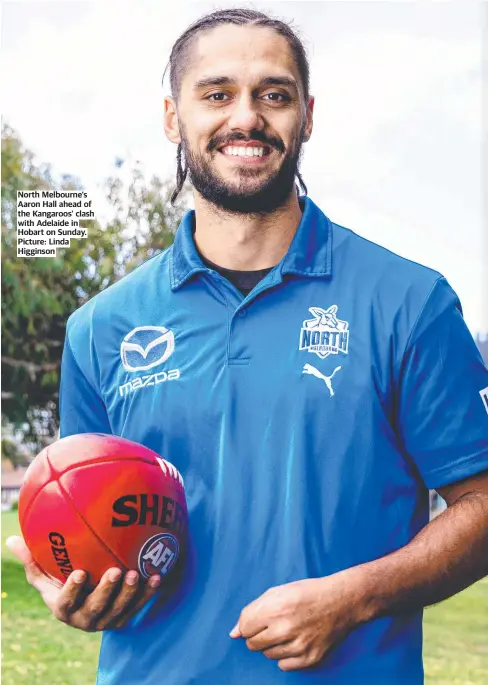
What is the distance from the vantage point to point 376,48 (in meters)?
3.21

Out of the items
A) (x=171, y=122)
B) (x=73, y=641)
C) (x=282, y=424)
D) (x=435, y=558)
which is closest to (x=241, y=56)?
(x=171, y=122)

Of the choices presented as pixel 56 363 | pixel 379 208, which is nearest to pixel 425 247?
pixel 379 208

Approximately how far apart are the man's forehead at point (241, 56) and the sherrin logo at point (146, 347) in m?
Answer: 0.69

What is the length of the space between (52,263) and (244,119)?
1069 millimetres

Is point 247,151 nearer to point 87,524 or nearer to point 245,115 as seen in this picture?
point 245,115

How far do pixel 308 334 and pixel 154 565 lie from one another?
2.41ft

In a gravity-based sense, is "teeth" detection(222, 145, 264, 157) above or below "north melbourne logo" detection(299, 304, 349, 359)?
above

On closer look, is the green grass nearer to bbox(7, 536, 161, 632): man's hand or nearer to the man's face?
bbox(7, 536, 161, 632): man's hand

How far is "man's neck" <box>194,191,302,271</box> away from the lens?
267cm

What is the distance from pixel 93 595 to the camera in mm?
2365

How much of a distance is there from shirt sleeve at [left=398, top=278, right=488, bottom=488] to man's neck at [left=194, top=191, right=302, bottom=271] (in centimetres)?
44

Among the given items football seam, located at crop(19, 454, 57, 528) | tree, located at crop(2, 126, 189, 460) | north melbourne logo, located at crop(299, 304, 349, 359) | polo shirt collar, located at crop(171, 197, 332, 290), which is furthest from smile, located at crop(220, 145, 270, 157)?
football seam, located at crop(19, 454, 57, 528)

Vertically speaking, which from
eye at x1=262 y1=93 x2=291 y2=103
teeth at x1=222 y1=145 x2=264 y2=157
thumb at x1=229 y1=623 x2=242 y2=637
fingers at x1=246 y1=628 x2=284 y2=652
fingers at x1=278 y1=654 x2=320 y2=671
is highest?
eye at x1=262 y1=93 x2=291 y2=103

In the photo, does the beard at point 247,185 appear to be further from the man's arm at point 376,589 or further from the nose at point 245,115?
the man's arm at point 376,589
